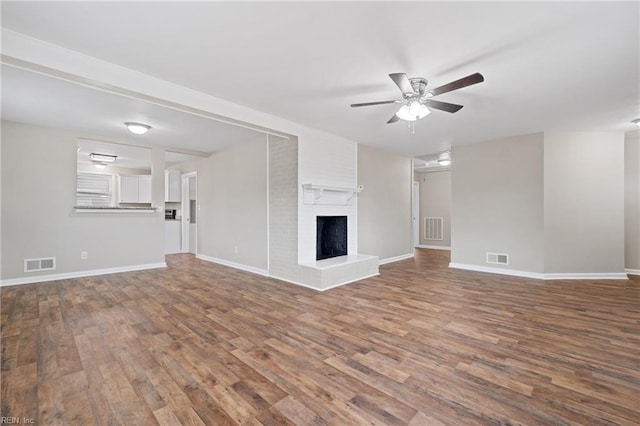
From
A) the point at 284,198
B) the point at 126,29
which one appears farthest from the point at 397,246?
the point at 126,29

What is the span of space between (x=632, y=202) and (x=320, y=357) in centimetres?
666

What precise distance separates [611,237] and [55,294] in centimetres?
866

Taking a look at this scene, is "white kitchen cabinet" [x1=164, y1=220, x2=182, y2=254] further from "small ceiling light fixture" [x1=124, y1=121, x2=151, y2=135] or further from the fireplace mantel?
the fireplace mantel

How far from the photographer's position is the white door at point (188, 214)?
305 inches

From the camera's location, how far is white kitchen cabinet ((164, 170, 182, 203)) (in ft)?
25.3

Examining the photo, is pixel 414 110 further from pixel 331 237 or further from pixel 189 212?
pixel 189 212

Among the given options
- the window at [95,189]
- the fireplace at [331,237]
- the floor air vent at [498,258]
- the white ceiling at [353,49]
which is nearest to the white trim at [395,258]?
the fireplace at [331,237]

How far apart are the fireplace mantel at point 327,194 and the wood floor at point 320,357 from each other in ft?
4.97

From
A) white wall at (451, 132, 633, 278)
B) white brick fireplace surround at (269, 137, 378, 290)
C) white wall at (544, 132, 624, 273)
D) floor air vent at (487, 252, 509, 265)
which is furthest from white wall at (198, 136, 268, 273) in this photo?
white wall at (544, 132, 624, 273)

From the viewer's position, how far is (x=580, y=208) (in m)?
4.80

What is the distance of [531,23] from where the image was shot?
78.7 inches

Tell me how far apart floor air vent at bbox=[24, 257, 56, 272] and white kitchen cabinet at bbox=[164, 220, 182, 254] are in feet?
9.80

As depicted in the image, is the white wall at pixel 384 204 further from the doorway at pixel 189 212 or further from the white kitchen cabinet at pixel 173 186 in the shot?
the white kitchen cabinet at pixel 173 186

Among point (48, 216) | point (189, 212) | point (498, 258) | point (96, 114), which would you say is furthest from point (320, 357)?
point (189, 212)
